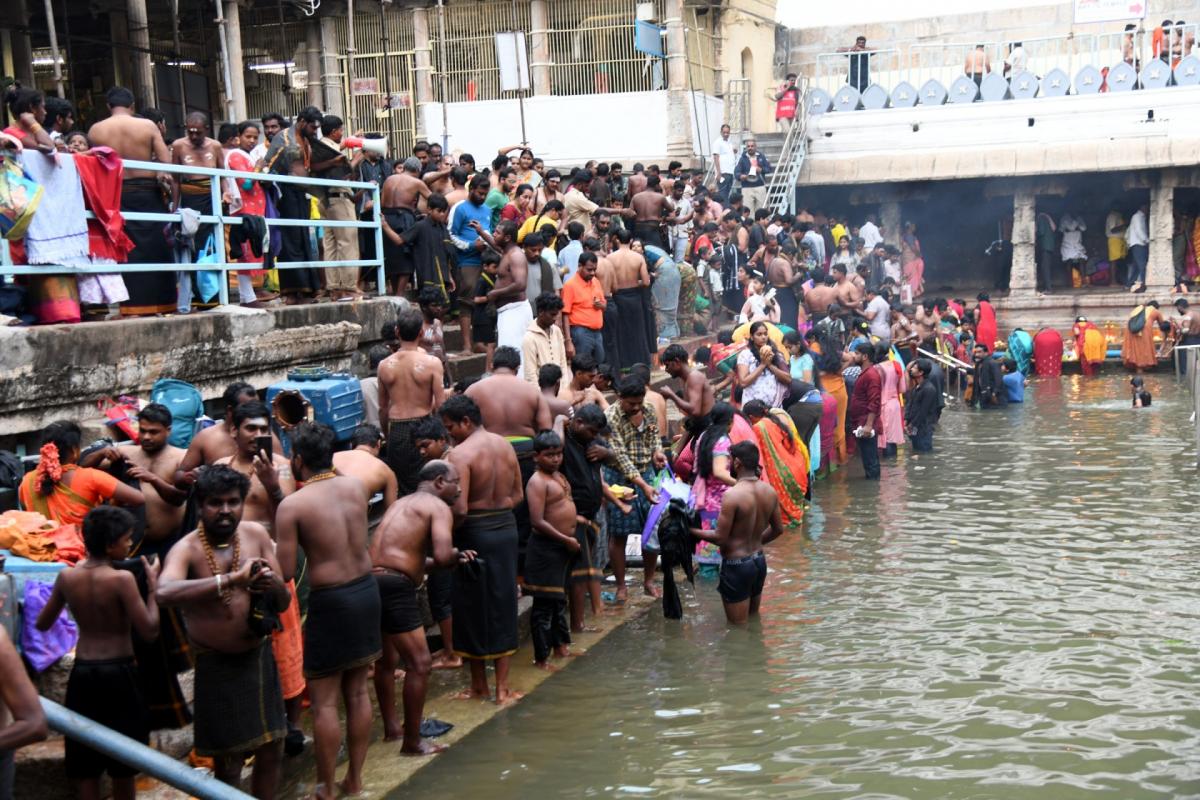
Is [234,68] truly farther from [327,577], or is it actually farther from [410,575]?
[327,577]

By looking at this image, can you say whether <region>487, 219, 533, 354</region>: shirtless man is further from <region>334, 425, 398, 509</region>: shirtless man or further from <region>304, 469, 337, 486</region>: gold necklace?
<region>304, 469, 337, 486</region>: gold necklace

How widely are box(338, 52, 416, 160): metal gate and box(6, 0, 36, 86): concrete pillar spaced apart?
288 inches

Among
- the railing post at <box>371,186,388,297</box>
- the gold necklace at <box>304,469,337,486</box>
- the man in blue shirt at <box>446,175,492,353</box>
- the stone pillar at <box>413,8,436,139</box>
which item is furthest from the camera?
the stone pillar at <box>413,8,436,139</box>

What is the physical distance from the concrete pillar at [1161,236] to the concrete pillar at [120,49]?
17621 mm

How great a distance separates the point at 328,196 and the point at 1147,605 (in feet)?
23.2

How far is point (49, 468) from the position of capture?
6.66 m

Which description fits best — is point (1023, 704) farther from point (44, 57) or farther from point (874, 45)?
point (874, 45)

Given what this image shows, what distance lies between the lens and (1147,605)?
9.20 metres

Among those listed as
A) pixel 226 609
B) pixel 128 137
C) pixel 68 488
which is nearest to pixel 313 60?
pixel 128 137

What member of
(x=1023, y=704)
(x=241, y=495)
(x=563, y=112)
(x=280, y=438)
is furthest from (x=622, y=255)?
(x=563, y=112)

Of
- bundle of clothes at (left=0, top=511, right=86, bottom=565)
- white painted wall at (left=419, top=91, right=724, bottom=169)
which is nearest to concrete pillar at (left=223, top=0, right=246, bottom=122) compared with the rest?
white painted wall at (left=419, top=91, right=724, bottom=169)

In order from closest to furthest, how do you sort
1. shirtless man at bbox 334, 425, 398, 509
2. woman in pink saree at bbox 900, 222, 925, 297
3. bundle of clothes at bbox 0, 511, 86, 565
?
bundle of clothes at bbox 0, 511, 86, 565
shirtless man at bbox 334, 425, 398, 509
woman in pink saree at bbox 900, 222, 925, 297

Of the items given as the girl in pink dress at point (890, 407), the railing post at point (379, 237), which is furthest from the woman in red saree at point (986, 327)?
the railing post at point (379, 237)

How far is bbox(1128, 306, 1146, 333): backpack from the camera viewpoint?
21.8 m
